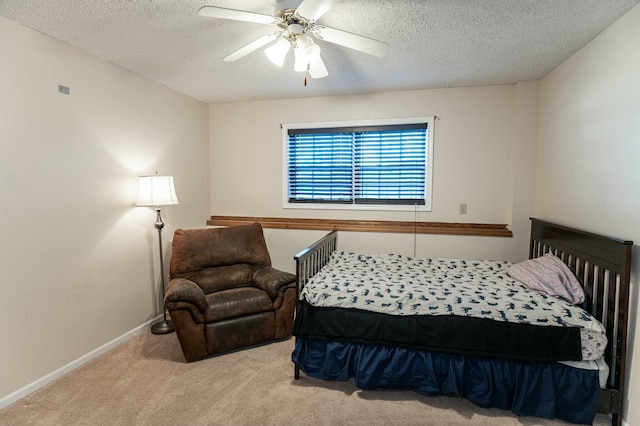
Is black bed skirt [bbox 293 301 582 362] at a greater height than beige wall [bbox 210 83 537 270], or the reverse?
beige wall [bbox 210 83 537 270]

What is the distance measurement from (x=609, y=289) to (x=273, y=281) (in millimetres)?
2260

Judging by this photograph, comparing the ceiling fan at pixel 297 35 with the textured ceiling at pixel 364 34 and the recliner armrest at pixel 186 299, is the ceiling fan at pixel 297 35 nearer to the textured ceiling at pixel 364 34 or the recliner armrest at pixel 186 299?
the textured ceiling at pixel 364 34

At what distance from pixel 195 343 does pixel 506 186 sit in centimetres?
317

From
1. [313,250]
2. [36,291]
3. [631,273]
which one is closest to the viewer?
[631,273]

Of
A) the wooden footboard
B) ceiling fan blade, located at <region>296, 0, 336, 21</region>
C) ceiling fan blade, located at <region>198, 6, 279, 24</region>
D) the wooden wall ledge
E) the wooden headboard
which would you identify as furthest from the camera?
the wooden wall ledge

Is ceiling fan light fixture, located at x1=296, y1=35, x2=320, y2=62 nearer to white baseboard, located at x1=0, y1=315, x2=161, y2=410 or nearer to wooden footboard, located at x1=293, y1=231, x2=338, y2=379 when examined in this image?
wooden footboard, located at x1=293, y1=231, x2=338, y2=379

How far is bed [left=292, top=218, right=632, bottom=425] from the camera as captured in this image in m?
1.87

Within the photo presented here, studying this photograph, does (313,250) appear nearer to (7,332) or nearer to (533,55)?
(7,332)

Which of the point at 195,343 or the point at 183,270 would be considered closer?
the point at 195,343

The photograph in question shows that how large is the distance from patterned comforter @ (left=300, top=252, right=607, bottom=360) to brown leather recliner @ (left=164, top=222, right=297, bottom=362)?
0.55m

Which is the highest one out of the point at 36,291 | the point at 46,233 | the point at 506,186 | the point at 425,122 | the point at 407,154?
the point at 425,122

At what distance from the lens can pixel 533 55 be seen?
249cm

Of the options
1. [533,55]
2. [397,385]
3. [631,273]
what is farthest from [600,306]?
[533,55]

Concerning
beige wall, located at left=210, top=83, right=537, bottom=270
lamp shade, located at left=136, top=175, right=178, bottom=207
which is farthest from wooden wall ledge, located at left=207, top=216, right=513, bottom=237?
lamp shade, located at left=136, top=175, right=178, bottom=207
